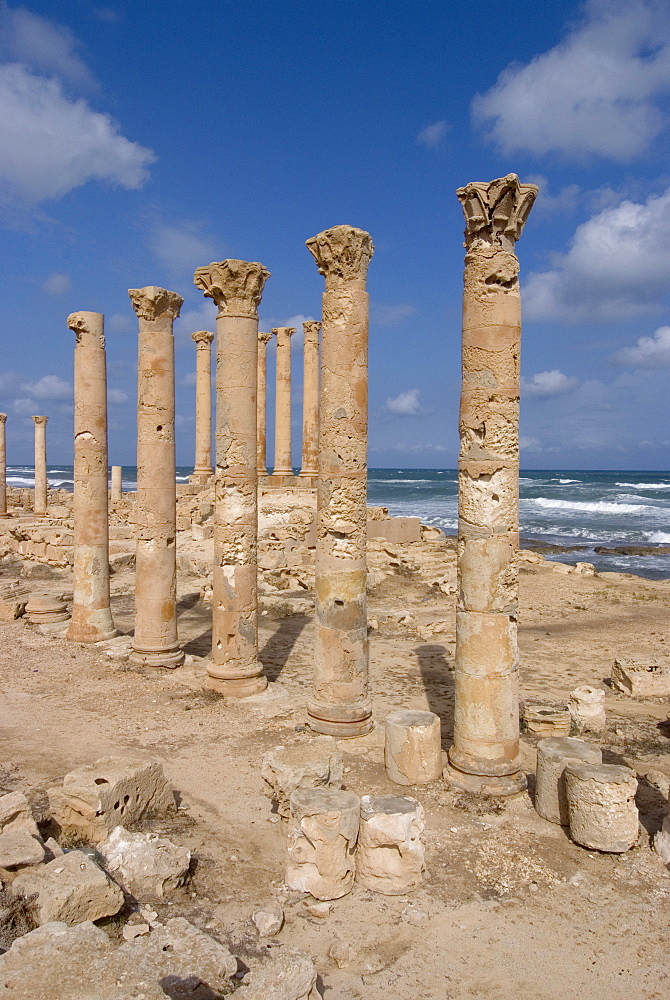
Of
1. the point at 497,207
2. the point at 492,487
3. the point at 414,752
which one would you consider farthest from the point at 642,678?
the point at 497,207

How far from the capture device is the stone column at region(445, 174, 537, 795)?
280 inches

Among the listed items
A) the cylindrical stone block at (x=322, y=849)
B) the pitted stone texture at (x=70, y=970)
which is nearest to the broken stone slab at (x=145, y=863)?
the cylindrical stone block at (x=322, y=849)

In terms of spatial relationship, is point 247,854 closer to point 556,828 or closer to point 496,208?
point 556,828

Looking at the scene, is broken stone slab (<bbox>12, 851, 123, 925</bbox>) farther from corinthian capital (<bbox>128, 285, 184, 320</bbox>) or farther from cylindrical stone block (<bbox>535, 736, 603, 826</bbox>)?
corinthian capital (<bbox>128, 285, 184, 320</bbox>)

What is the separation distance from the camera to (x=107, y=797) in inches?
235

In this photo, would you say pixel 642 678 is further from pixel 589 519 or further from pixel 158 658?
pixel 589 519

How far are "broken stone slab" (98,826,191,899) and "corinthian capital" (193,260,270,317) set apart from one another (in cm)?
767

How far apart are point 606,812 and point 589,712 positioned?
3.24 meters

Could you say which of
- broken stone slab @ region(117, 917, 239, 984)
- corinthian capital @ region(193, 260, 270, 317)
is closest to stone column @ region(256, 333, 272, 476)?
corinthian capital @ region(193, 260, 270, 317)

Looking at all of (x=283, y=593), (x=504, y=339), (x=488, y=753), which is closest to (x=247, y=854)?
(x=488, y=753)

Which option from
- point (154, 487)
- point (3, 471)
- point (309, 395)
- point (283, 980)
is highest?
point (309, 395)

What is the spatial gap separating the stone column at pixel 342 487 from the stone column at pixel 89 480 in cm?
623

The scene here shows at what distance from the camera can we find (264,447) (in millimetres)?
31391

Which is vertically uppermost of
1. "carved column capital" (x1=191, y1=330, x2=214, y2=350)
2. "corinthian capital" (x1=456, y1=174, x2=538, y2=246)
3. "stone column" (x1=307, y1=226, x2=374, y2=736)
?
"carved column capital" (x1=191, y1=330, x2=214, y2=350)
